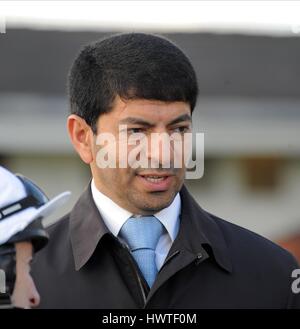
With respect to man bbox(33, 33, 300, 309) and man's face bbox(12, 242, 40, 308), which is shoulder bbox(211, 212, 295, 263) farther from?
man's face bbox(12, 242, 40, 308)

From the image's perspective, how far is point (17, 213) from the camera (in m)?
1.48

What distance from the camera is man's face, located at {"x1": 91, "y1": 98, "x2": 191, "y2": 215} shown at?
149 centimetres

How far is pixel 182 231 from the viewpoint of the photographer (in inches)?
61.0

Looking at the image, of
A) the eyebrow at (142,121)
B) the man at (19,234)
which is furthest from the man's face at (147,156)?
the man at (19,234)

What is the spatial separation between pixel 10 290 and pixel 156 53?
0.52 meters

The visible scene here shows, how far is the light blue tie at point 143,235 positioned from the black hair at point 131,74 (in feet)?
0.65

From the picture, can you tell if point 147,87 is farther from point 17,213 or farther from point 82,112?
point 17,213

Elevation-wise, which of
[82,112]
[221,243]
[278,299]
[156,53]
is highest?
[156,53]

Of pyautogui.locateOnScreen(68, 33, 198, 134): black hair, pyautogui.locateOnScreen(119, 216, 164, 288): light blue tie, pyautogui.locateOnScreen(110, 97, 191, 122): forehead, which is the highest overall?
pyautogui.locateOnScreen(68, 33, 198, 134): black hair

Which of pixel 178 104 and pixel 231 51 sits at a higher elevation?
pixel 231 51

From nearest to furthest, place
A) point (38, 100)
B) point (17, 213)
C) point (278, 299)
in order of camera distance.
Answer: point (17, 213), point (278, 299), point (38, 100)

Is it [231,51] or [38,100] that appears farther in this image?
[38,100]

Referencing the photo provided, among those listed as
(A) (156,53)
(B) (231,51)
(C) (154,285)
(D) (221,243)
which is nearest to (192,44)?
(B) (231,51)

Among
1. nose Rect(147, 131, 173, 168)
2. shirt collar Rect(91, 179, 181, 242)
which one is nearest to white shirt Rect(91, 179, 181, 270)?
shirt collar Rect(91, 179, 181, 242)
